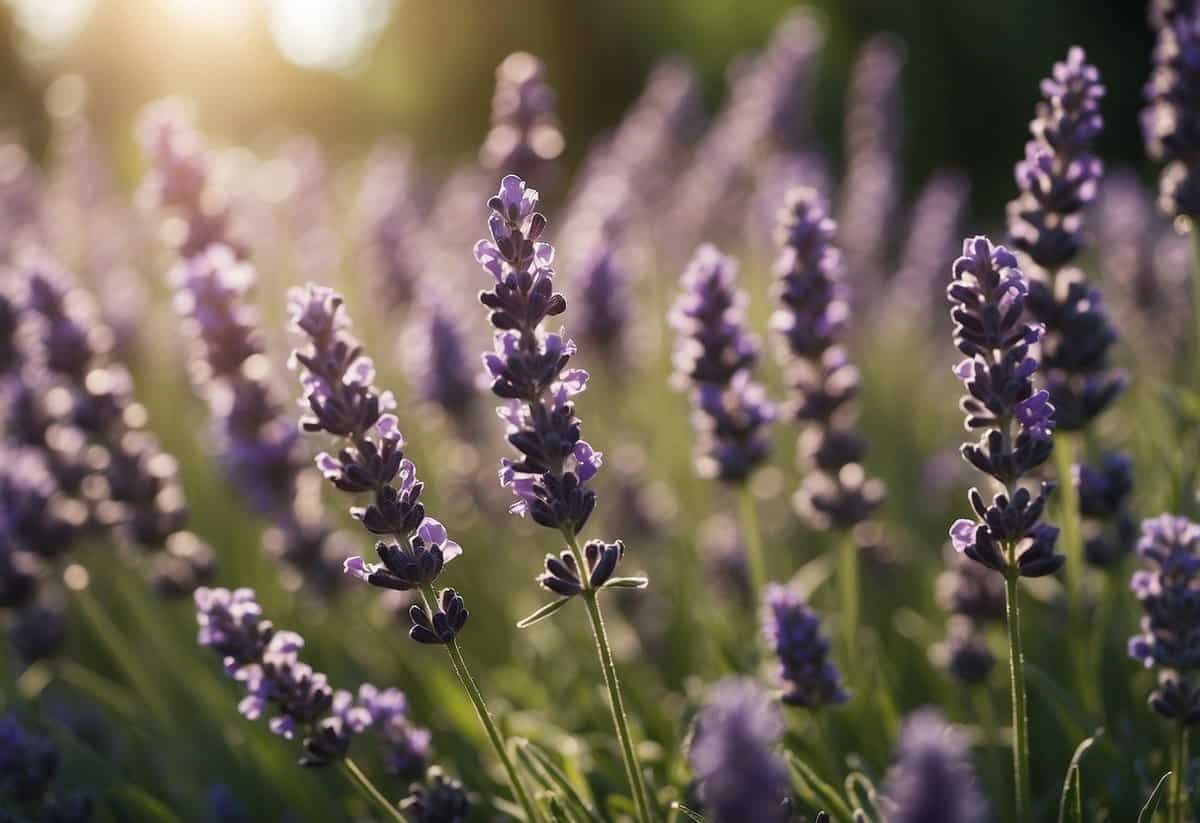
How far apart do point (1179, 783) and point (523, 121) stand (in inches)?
131

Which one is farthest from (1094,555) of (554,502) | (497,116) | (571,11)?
(571,11)

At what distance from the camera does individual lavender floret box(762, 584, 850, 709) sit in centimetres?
281

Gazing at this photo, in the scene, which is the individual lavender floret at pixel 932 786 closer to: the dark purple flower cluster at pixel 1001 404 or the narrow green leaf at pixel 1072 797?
the dark purple flower cluster at pixel 1001 404

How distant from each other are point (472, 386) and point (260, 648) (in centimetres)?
279

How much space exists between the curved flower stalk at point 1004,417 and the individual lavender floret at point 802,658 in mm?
603

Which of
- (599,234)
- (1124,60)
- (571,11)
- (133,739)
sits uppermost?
(571,11)

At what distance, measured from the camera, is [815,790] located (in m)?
2.61

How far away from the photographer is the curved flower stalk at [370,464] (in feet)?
7.31

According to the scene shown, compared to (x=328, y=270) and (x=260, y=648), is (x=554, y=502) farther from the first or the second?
(x=328, y=270)

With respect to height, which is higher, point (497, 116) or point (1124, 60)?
point (1124, 60)

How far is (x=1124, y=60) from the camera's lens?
1455 cm

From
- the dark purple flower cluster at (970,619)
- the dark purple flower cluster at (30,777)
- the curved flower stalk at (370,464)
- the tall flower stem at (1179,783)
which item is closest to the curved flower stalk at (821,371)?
the dark purple flower cluster at (970,619)

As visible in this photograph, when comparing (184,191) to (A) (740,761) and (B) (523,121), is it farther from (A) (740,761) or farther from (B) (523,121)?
(A) (740,761)

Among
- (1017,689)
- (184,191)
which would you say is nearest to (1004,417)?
(1017,689)
